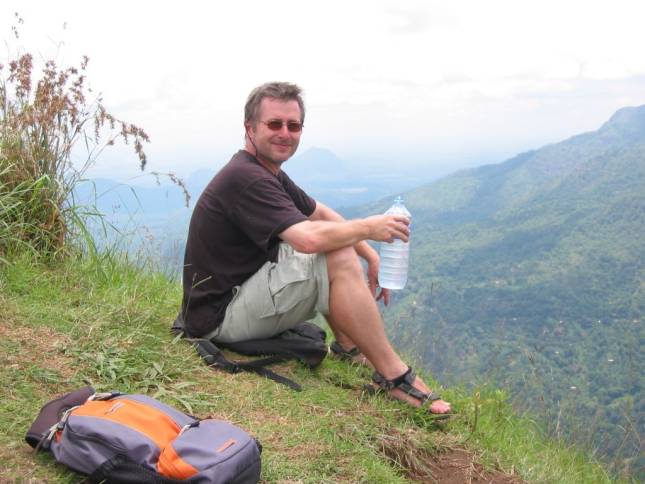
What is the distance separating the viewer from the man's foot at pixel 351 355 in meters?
4.43

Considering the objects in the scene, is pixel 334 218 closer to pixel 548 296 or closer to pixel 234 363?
pixel 234 363

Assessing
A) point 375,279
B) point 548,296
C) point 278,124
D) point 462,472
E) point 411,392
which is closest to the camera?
point 462,472

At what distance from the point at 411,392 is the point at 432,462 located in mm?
471

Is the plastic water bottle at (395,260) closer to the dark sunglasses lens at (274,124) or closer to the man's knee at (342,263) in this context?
the man's knee at (342,263)

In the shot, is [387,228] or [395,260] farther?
[395,260]

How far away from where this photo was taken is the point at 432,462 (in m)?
3.39

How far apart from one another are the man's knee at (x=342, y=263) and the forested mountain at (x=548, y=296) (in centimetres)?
185

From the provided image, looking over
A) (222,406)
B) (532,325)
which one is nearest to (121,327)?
(222,406)

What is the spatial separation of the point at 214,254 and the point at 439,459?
6.06 ft

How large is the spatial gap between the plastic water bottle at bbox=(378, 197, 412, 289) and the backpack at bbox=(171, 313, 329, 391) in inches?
25.9

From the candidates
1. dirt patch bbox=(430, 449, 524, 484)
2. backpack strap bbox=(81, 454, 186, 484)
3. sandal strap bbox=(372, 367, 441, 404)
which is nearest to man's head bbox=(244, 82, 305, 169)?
sandal strap bbox=(372, 367, 441, 404)

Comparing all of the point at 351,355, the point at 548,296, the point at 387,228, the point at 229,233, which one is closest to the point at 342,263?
the point at 387,228

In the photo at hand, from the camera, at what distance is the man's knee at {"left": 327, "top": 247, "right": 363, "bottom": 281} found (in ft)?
11.8

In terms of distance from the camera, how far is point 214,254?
3.93m
